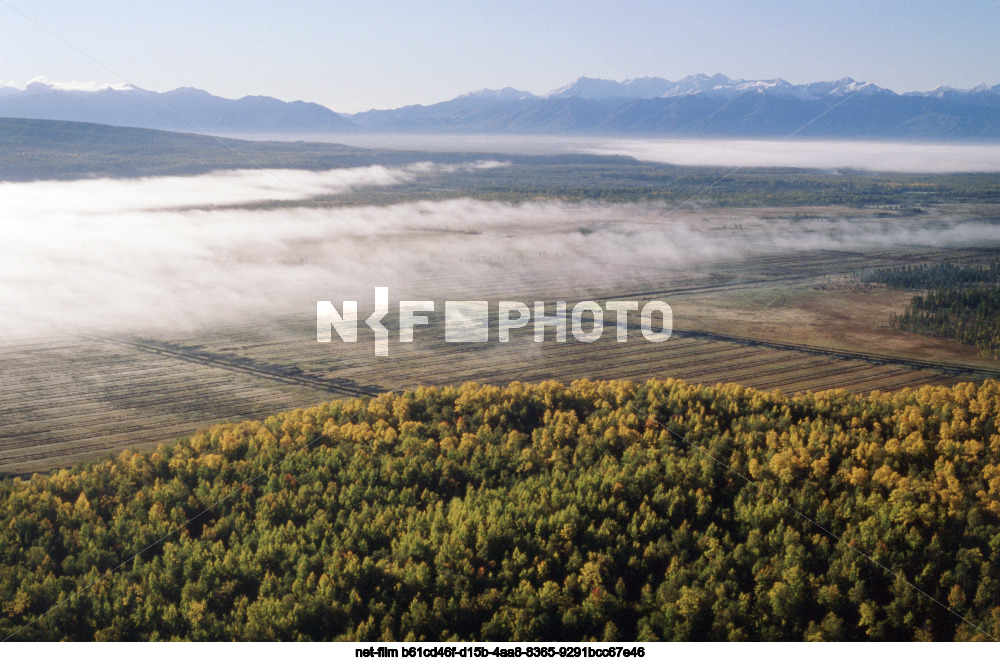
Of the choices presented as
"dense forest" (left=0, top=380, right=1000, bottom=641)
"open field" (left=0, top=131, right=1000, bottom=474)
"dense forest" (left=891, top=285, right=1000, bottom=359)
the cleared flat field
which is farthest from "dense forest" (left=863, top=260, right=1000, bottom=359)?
"dense forest" (left=0, top=380, right=1000, bottom=641)

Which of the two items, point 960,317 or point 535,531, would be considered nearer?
point 535,531

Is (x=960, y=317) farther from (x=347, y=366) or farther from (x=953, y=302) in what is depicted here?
(x=347, y=366)

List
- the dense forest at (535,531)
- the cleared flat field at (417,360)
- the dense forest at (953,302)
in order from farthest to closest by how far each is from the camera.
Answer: the dense forest at (953,302)
the cleared flat field at (417,360)
the dense forest at (535,531)

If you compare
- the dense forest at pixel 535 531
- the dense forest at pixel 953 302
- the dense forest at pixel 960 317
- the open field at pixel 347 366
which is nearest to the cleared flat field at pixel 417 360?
the open field at pixel 347 366

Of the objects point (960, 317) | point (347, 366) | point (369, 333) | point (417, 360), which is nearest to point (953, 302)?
point (960, 317)

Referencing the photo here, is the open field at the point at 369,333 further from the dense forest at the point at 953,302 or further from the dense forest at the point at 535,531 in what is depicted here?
the dense forest at the point at 535,531

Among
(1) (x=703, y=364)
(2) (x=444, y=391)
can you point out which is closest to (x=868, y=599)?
(2) (x=444, y=391)

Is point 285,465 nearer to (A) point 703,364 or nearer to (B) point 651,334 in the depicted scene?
(A) point 703,364
